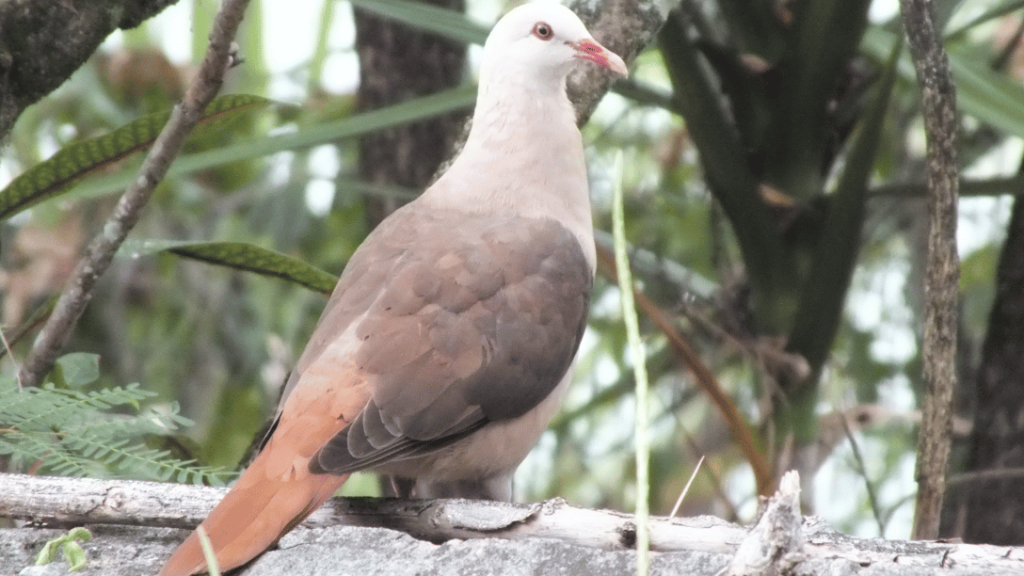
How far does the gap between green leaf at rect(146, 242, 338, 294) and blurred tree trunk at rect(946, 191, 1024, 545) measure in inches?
68.3

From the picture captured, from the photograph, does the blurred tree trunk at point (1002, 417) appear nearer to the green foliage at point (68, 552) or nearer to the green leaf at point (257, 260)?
the green leaf at point (257, 260)

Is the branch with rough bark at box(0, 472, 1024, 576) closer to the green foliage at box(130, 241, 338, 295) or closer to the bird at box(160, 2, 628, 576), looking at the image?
the bird at box(160, 2, 628, 576)

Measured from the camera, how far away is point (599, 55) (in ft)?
7.89

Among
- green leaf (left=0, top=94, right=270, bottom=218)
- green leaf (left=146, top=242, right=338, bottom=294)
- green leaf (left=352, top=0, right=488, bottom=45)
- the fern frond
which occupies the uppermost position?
green leaf (left=352, top=0, right=488, bottom=45)

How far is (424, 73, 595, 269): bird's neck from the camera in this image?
2352 mm

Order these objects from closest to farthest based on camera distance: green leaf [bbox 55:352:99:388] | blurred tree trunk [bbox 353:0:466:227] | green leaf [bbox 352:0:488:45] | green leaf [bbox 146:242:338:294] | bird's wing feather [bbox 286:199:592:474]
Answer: bird's wing feather [bbox 286:199:592:474] → green leaf [bbox 55:352:99:388] → green leaf [bbox 146:242:338:294] → green leaf [bbox 352:0:488:45] → blurred tree trunk [bbox 353:0:466:227]

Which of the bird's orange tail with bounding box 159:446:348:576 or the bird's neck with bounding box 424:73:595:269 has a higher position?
the bird's neck with bounding box 424:73:595:269

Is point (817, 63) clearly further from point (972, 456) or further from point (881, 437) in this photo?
point (881, 437)

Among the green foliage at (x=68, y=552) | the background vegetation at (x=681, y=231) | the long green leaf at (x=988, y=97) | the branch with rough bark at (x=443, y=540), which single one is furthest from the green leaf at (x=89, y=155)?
the long green leaf at (x=988, y=97)

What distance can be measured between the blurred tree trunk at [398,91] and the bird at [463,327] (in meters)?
1.39

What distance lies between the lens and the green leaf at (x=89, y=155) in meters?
2.28

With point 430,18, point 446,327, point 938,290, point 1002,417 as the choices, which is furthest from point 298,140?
point 1002,417

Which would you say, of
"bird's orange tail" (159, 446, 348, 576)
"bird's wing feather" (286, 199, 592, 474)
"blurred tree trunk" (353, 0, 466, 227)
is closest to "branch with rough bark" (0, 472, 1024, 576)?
"bird's orange tail" (159, 446, 348, 576)

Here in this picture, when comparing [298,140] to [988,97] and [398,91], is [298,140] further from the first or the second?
[988,97]
